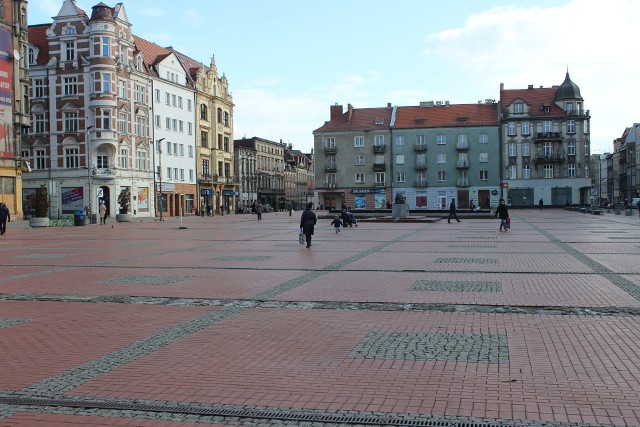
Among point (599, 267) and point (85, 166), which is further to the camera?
point (85, 166)

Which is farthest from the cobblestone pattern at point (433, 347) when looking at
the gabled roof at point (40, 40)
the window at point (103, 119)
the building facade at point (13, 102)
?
the gabled roof at point (40, 40)

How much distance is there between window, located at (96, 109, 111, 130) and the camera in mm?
61906

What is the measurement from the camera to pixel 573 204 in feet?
273

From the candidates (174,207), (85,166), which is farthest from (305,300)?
(174,207)

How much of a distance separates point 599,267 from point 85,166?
5597cm

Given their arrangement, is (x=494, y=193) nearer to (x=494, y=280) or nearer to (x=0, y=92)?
(x=0, y=92)

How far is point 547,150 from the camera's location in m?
83.8

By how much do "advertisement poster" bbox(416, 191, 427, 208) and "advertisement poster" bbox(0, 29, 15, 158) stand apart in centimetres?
5178

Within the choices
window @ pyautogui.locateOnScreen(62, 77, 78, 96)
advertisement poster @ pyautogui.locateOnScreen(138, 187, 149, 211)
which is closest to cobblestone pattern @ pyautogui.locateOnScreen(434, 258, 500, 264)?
window @ pyautogui.locateOnScreen(62, 77, 78, 96)

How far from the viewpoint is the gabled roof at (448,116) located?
85250 millimetres

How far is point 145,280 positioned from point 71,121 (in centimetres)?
5406

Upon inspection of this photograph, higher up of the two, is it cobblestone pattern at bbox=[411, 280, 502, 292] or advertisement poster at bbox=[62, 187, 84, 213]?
advertisement poster at bbox=[62, 187, 84, 213]

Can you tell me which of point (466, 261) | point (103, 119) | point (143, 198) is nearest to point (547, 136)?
point (143, 198)

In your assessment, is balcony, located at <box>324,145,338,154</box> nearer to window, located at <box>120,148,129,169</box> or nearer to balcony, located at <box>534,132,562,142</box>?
balcony, located at <box>534,132,562,142</box>
